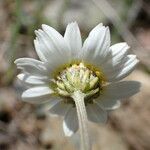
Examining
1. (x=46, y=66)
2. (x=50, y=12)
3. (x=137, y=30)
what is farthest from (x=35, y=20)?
(x=46, y=66)

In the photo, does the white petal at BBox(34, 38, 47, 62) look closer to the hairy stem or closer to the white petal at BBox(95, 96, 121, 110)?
the hairy stem

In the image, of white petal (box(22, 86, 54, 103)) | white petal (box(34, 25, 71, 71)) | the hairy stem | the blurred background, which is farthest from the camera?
the blurred background

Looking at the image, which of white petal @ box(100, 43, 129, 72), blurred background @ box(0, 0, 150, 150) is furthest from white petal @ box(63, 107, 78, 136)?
blurred background @ box(0, 0, 150, 150)

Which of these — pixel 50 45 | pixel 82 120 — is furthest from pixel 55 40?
pixel 82 120

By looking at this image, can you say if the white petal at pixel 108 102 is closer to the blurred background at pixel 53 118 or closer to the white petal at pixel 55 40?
the white petal at pixel 55 40

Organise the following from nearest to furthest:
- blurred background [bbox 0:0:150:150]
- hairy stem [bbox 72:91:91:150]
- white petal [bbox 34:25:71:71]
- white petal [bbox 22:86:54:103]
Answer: hairy stem [bbox 72:91:91:150], white petal [bbox 34:25:71:71], white petal [bbox 22:86:54:103], blurred background [bbox 0:0:150:150]

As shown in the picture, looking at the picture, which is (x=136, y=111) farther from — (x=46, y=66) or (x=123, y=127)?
(x=46, y=66)

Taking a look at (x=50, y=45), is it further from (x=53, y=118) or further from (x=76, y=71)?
(x=53, y=118)
